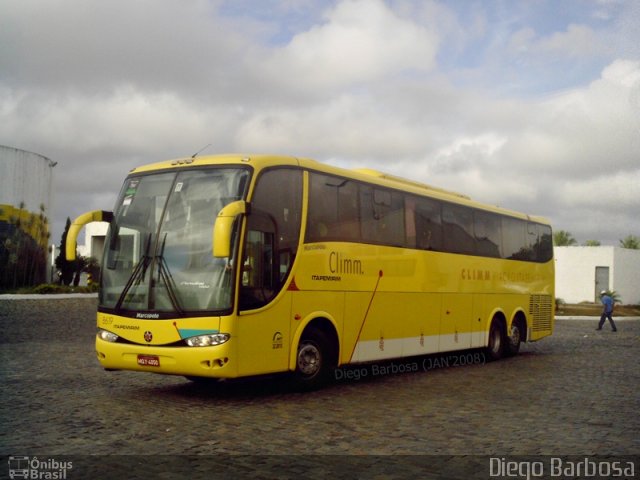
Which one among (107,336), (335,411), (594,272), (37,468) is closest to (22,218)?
→ (107,336)

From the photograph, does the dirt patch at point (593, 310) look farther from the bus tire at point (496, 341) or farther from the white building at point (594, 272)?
the bus tire at point (496, 341)

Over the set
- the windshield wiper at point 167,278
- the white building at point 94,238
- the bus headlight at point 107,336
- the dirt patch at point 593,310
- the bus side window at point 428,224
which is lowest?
the dirt patch at point 593,310

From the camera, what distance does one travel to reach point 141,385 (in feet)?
41.7

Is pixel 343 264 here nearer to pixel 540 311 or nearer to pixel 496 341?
pixel 496 341

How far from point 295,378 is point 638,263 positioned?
57.4 metres

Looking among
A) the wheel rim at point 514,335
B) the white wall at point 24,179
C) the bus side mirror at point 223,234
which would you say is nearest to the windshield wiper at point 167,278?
the bus side mirror at point 223,234

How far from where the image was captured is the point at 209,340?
1023 centimetres

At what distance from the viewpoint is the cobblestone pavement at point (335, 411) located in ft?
25.7

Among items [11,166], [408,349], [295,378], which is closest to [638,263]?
[11,166]

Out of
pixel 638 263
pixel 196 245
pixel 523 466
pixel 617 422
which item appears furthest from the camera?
pixel 638 263

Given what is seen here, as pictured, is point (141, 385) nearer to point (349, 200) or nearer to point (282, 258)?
point (282, 258)

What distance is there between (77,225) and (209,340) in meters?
2.89

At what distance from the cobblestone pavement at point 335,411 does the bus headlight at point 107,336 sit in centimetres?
86

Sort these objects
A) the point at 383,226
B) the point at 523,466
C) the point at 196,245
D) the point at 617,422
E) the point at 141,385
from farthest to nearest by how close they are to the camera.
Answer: the point at 383,226 → the point at 141,385 → the point at 196,245 → the point at 617,422 → the point at 523,466
